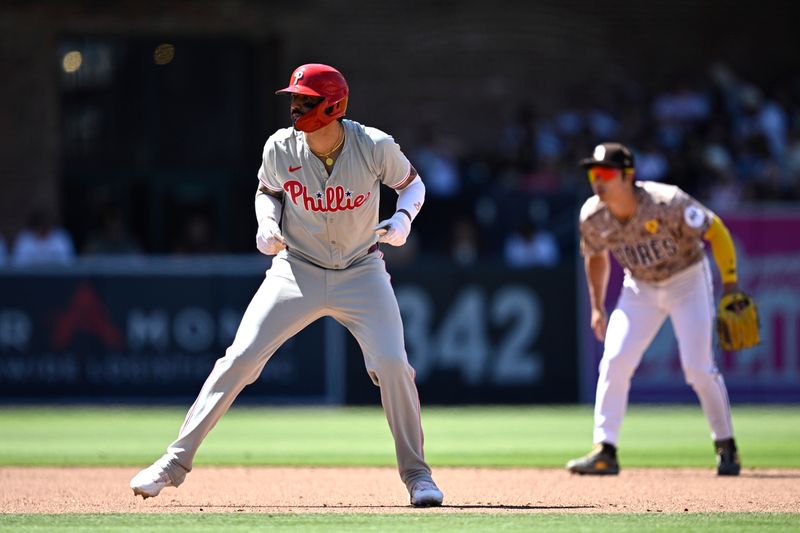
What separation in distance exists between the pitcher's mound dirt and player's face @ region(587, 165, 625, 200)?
73.4 inches

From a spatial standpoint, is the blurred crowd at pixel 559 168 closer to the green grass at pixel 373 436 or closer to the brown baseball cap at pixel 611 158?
the green grass at pixel 373 436

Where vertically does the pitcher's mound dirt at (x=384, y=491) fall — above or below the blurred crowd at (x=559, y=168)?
below

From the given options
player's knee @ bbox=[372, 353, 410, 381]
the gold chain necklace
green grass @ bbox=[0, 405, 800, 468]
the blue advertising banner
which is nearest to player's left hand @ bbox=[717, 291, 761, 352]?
green grass @ bbox=[0, 405, 800, 468]

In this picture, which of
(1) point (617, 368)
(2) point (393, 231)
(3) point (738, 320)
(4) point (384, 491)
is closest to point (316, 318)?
(2) point (393, 231)

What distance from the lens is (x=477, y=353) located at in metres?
17.6

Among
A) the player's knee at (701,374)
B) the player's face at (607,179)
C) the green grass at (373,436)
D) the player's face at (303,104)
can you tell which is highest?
the player's face at (303,104)

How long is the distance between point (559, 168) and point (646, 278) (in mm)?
11410

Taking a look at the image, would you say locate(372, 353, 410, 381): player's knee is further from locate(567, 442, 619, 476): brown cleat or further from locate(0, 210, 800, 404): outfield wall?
locate(0, 210, 800, 404): outfield wall

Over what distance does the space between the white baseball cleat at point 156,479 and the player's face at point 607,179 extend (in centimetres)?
345

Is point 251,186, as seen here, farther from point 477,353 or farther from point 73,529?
point 73,529

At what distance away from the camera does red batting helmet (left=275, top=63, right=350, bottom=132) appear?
7672 mm

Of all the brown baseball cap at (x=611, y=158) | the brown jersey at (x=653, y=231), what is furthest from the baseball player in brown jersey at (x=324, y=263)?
the brown jersey at (x=653, y=231)

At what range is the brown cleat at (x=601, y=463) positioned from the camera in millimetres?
9766

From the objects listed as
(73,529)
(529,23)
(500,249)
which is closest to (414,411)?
(73,529)
